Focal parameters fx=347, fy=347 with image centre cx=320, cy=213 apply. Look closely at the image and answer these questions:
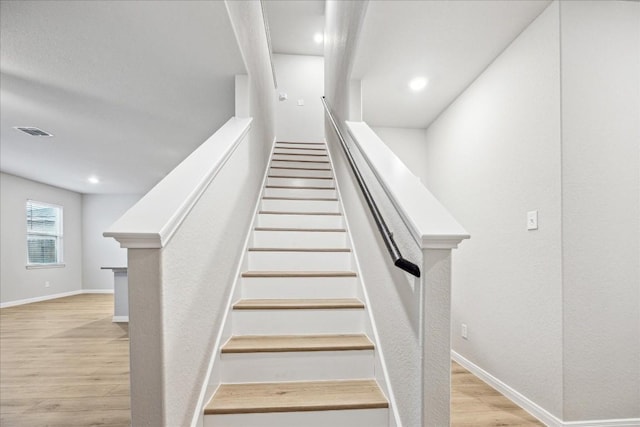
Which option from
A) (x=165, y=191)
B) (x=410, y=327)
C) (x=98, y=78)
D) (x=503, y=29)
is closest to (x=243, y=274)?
(x=165, y=191)

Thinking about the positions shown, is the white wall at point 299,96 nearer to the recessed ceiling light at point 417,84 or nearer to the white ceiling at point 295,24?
the white ceiling at point 295,24

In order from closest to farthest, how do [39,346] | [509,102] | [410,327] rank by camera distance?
[410,327], [509,102], [39,346]

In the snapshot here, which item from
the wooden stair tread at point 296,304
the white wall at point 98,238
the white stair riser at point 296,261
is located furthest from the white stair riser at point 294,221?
the white wall at point 98,238

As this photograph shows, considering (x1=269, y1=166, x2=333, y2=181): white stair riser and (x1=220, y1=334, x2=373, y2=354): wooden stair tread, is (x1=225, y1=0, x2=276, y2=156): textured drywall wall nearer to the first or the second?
(x1=269, y1=166, x2=333, y2=181): white stair riser

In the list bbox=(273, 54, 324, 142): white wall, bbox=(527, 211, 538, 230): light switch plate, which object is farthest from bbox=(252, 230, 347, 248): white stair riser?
bbox=(273, 54, 324, 142): white wall

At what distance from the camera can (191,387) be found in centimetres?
139

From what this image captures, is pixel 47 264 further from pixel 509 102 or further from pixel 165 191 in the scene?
pixel 509 102

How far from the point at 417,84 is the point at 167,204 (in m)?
2.47

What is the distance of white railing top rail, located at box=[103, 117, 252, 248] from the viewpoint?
1033 millimetres

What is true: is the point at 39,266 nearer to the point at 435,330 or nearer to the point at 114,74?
the point at 114,74

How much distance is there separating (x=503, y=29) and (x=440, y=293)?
2.02 meters

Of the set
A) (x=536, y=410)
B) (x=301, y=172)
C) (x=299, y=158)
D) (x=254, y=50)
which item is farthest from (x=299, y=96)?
(x=536, y=410)

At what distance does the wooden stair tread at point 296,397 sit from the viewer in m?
1.56

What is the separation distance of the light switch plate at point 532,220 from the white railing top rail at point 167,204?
1.89 m
